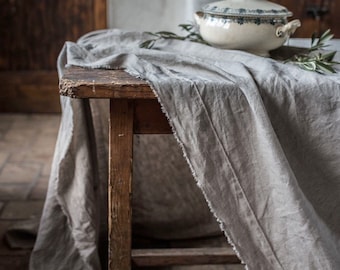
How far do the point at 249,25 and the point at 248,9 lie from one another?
4 cm

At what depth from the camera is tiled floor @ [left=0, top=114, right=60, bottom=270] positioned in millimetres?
1667

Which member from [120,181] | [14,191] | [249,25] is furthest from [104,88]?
Result: [14,191]

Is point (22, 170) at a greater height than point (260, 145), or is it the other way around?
point (260, 145)

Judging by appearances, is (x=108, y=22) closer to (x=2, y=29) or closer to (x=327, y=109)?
(x=2, y=29)

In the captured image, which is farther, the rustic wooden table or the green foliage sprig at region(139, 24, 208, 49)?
the green foliage sprig at region(139, 24, 208, 49)

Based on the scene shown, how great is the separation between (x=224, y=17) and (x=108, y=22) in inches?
68.0

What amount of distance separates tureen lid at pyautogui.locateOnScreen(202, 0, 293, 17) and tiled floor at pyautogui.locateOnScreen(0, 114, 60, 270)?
902 mm

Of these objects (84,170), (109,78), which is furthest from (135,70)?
(84,170)

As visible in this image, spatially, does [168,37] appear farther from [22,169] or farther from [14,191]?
[22,169]

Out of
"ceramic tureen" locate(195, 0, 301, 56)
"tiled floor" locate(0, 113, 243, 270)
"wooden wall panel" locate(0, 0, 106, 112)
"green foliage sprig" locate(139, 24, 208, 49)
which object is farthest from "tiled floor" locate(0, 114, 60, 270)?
"ceramic tureen" locate(195, 0, 301, 56)

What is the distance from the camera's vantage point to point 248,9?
120 centimetres

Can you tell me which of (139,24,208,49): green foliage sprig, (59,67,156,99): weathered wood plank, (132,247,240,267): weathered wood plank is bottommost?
(132,247,240,267): weathered wood plank

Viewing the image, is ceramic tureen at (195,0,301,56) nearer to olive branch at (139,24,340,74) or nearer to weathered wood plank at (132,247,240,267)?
olive branch at (139,24,340,74)

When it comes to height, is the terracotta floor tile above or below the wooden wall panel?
below
